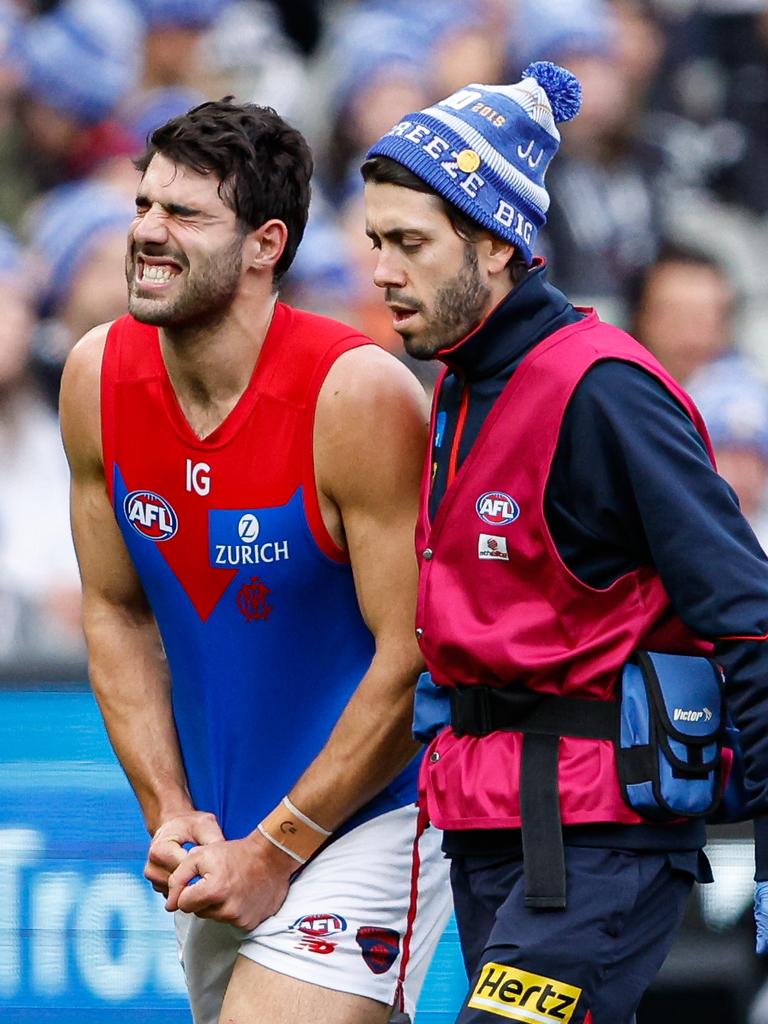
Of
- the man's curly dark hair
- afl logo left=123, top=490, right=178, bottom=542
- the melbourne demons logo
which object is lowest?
the melbourne demons logo

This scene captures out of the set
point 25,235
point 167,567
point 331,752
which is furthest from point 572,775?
point 25,235

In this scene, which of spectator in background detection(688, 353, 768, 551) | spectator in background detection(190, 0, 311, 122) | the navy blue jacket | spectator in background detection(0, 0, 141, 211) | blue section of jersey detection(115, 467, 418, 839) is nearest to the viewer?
the navy blue jacket

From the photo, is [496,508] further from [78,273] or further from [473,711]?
[78,273]

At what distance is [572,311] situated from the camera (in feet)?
10.6

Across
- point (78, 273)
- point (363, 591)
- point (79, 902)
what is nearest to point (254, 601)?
point (363, 591)

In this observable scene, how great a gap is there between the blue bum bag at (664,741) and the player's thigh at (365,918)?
57 cm

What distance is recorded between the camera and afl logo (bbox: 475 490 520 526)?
9.95 feet

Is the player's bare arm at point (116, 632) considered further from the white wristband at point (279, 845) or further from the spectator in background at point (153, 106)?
the spectator in background at point (153, 106)

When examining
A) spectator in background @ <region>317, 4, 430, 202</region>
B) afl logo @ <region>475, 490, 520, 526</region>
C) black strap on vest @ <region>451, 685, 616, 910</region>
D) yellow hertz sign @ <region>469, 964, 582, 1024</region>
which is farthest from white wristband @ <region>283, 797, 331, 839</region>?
spectator in background @ <region>317, 4, 430, 202</region>

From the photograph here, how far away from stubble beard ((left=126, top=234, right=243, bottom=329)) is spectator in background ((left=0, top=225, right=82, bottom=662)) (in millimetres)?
2444

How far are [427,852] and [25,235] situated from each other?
4.19 metres

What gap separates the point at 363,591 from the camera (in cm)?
343

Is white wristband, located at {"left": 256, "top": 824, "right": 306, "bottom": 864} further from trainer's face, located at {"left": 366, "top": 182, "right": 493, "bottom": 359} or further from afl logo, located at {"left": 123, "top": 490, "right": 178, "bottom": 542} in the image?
trainer's face, located at {"left": 366, "top": 182, "right": 493, "bottom": 359}

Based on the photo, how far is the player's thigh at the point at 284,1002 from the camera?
134 inches
